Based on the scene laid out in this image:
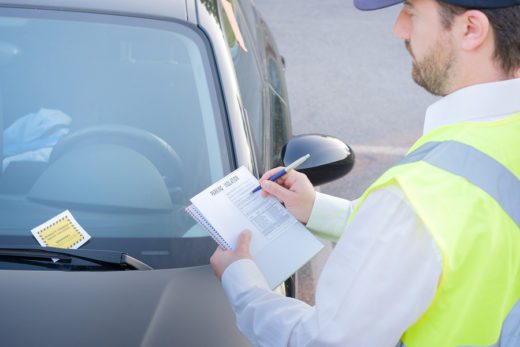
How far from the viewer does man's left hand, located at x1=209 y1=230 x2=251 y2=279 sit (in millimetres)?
1541

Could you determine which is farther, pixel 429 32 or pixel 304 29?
pixel 304 29

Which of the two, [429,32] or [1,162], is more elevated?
[429,32]

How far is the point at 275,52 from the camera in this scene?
3.48m

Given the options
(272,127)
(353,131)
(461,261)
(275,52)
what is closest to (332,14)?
(353,131)

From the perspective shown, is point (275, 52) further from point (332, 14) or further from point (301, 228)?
point (332, 14)

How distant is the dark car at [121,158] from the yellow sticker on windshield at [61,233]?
22 millimetres

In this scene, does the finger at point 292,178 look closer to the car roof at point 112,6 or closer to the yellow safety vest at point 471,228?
the yellow safety vest at point 471,228

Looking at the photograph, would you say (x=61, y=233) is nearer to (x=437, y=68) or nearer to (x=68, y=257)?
(x=68, y=257)

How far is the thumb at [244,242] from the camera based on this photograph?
1.55 metres

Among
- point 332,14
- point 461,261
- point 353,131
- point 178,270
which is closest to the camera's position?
point 461,261

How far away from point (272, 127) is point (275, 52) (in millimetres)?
1044

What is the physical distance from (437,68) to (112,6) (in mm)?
1255

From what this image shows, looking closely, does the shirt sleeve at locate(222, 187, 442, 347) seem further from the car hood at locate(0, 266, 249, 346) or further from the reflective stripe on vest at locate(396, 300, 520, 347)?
the car hood at locate(0, 266, 249, 346)

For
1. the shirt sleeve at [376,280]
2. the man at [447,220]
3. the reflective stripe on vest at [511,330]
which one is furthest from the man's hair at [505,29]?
the reflective stripe on vest at [511,330]
